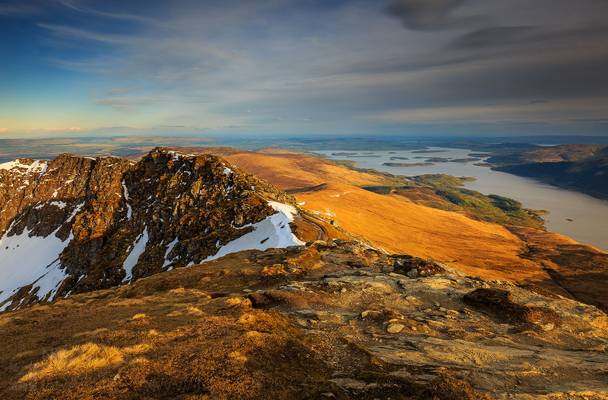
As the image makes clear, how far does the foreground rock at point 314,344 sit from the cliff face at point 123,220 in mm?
30499

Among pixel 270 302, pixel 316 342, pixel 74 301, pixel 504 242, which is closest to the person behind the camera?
pixel 316 342

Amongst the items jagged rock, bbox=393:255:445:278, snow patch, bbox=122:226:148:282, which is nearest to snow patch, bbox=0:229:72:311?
snow patch, bbox=122:226:148:282

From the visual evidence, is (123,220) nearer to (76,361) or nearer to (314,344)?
(76,361)

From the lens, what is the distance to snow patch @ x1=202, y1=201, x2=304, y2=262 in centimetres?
5478

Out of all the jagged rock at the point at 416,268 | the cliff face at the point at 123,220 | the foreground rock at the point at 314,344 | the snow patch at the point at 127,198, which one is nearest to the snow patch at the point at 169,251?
the cliff face at the point at 123,220

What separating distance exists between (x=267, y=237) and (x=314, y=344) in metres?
41.7

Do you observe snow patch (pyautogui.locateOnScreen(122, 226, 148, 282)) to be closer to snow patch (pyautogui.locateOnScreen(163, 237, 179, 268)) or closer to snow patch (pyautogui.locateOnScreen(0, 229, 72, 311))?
snow patch (pyautogui.locateOnScreen(163, 237, 179, 268))

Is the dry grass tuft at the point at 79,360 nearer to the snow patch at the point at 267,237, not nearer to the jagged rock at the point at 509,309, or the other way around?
the jagged rock at the point at 509,309

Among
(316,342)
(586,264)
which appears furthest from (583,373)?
(586,264)

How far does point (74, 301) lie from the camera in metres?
Answer: 28.9

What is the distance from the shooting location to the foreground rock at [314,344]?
11938 mm

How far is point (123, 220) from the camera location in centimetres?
9306

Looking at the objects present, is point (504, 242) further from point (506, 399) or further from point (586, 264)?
point (506, 399)

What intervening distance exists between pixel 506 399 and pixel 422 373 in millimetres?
2840
